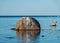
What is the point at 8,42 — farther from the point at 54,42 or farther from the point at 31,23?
the point at 31,23

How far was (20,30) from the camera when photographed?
3909 centimetres

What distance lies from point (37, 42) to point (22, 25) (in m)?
13.0

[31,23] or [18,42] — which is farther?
[31,23]

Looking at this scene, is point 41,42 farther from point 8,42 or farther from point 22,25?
point 22,25

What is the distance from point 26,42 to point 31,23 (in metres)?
13.2

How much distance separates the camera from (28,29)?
38.8 metres

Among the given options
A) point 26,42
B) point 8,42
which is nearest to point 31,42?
point 26,42

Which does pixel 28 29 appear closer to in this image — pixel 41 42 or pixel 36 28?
pixel 36 28

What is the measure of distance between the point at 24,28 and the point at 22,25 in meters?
0.54

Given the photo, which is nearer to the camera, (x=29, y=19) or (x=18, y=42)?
(x=18, y=42)

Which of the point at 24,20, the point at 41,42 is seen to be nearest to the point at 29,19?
the point at 24,20

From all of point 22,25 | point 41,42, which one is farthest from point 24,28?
point 41,42

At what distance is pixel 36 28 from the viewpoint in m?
39.2

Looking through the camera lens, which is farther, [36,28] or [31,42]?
[36,28]
